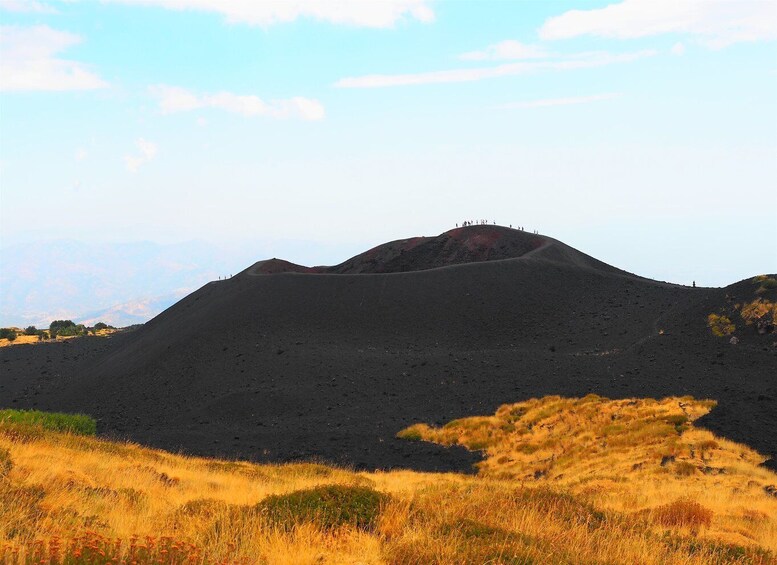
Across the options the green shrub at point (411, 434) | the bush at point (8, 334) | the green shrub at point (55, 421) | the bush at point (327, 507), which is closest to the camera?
the bush at point (327, 507)

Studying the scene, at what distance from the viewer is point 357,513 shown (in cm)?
1035

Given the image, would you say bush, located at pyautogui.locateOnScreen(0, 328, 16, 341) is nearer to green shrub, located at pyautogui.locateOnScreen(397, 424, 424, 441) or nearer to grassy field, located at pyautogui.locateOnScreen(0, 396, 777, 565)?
green shrub, located at pyautogui.locateOnScreen(397, 424, 424, 441)

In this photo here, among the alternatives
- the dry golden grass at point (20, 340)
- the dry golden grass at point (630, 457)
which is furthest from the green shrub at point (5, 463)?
the dry golden grass at point (20, 340)

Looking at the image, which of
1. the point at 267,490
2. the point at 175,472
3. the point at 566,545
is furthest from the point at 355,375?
the point at 566,545

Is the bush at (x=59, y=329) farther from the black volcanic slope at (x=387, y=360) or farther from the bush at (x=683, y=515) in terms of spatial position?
the bush at (x=683, y=515)

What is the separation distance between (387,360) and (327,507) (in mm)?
27929

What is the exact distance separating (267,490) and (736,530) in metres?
9.35

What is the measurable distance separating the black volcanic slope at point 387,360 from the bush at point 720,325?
0.66 m

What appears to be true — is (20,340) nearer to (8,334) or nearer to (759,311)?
(8,334)

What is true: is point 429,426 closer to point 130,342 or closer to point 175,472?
point 175,472

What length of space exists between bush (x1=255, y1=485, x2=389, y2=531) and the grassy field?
0.09ft

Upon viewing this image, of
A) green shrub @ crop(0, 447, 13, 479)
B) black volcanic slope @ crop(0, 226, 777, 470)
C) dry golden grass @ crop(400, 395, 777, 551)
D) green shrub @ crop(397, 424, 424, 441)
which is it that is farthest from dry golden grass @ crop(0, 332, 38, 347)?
green shrub @ crop(0, 447, 13, 479)

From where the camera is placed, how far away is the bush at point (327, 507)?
984cm

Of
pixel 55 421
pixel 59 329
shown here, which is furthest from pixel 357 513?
pixel 59 329
